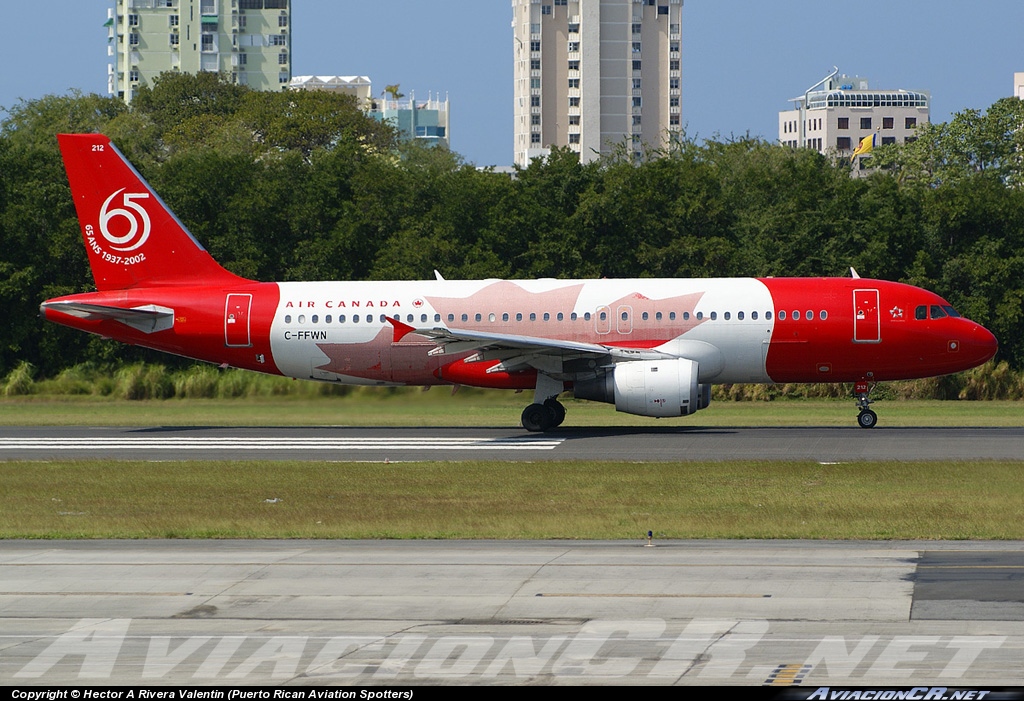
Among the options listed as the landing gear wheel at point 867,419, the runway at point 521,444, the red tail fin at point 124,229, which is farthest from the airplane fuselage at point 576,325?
the runway at point 521,444

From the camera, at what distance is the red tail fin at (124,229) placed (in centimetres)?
4116

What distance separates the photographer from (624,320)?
38500mm

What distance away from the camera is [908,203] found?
2463 inches

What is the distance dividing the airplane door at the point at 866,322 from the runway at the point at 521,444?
2468 millimetres

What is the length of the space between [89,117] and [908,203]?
2991 inches

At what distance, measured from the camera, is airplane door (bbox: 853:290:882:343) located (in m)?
37.8

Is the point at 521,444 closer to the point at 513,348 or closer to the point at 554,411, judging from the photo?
the point at 513,348

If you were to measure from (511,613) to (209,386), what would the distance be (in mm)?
35169

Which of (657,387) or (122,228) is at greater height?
(122,228)

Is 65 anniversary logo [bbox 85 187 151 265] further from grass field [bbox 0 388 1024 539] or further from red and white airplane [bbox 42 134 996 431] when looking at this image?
grass field [bbox 0 388 1024 539]

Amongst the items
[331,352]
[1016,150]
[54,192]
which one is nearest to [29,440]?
[331,352]

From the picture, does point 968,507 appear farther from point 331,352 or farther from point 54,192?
point 54,192

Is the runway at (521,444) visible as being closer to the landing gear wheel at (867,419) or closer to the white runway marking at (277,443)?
the white runway marking at (277,443)

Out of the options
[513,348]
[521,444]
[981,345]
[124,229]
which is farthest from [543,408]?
[124,229]
